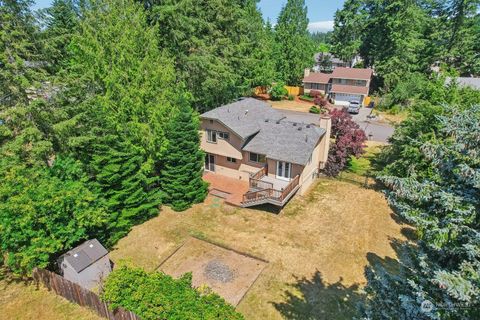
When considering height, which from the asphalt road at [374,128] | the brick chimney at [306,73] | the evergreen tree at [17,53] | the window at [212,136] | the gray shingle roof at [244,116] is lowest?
the asphalt road at [374,128]

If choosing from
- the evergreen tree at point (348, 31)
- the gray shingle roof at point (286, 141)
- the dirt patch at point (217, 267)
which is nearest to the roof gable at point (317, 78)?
the evergreen tree at point (348, 31)

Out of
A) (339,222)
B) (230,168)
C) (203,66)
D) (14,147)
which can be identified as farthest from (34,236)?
(203,66)

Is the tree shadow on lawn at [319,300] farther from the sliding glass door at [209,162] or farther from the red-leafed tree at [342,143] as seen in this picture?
the sliding glass door at [209,162]

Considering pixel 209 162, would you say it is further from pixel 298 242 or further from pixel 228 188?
pixel 298 242

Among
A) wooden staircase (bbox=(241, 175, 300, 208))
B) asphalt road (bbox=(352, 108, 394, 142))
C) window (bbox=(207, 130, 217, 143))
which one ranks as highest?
window (bbox=(207, 130, 217, 143))

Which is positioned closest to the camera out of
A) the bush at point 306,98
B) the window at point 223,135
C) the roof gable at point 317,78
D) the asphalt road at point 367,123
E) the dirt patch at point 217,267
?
the dirt patch at point 217,267

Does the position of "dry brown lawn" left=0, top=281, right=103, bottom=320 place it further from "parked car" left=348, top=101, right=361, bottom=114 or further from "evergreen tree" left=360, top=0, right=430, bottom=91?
"evergreen tree" left=360, top=0, right=430, bottom=91

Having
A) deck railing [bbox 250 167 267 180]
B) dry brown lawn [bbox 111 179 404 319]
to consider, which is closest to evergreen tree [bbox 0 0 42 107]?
dry brown lawn [bbox 111 179 404 319]

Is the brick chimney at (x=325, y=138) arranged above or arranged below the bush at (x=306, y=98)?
above
